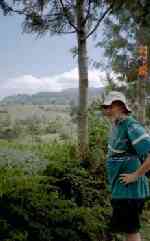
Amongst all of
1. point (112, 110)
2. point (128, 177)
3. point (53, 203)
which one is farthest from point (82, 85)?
point (128, 177)

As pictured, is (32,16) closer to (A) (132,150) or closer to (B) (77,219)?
(B) (77,219)

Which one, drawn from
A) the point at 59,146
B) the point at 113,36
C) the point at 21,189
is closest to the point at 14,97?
the point at 113,36

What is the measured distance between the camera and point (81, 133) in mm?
8000

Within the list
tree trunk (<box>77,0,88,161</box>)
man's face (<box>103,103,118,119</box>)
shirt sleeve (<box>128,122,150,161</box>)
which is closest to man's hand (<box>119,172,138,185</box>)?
shirt sleeve (<box>128,122,150,161</box>)

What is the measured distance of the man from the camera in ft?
13.5

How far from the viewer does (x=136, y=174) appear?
4.09m

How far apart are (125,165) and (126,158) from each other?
2.6 inches

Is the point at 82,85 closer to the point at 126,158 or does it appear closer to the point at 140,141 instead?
the point at 126,158

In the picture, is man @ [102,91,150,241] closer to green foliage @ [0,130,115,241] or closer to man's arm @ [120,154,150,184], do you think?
man's arm @ [120,154,150,184]

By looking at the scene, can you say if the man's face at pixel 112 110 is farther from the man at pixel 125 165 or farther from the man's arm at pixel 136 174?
the man's arm at pixel 136 174

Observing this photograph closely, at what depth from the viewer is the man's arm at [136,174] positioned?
402 cm

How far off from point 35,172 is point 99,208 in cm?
109

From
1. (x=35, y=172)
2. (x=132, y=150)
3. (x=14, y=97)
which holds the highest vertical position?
(x=132, y=150)

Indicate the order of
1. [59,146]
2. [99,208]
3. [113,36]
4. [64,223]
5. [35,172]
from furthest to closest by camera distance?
[113,36] → [59,146] → [35,172] → [99,208] → [64,223]
